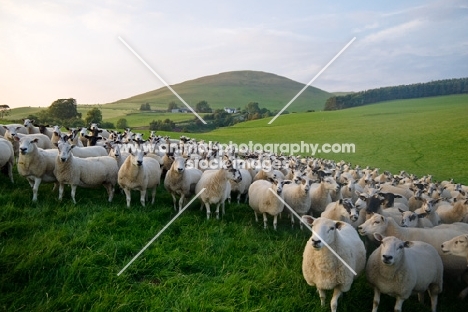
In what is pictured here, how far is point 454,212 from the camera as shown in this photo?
1045 cm

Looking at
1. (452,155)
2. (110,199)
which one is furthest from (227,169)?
(452,155)

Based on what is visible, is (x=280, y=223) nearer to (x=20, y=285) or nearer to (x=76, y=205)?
(x=76, y=205)

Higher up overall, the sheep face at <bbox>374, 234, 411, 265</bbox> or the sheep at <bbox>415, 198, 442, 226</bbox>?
the sheep face at <bbox>374, 234, 411, 265</bbox>

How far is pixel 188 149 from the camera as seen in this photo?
669 inches

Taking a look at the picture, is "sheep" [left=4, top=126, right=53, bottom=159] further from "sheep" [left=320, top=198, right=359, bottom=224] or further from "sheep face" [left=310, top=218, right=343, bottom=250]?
"sheep face" [left=310, top=218, right=343, bottom=250]

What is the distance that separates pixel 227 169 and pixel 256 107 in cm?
8758

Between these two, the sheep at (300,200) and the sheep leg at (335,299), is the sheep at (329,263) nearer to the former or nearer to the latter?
the sheep leg at (335,299)

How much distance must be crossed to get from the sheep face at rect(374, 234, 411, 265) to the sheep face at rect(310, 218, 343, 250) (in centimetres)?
90

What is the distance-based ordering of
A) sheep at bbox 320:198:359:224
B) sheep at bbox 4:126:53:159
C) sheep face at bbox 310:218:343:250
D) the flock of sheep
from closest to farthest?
sheep face at bbox 310:218:343:250
the flock of sheep
sheep at bbox 320:198:359:224
sheep at bbox 4:126:53:159

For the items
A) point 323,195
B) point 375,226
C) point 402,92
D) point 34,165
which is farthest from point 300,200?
point 402,92

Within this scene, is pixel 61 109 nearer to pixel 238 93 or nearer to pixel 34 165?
pixel 34 165

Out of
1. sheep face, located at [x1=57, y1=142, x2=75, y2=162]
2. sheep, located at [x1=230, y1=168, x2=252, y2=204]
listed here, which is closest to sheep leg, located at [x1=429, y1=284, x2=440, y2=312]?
sheep, located at [x1=230, y1=168, x2=252, y2=204]

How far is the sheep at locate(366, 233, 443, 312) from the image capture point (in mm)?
5891

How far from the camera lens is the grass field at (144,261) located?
18.4 ft
